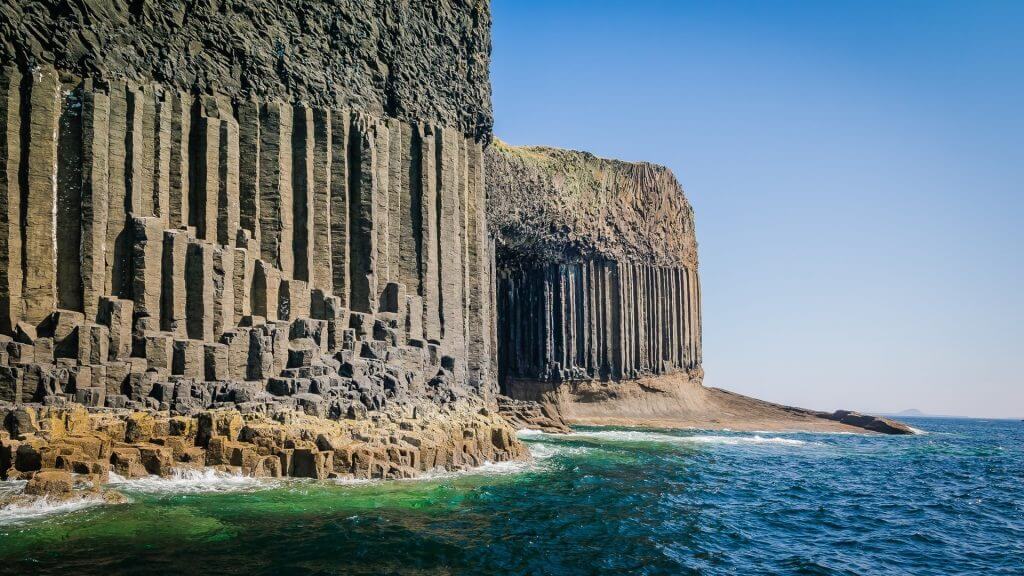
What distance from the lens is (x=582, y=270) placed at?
212ft

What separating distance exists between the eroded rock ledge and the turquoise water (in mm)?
928

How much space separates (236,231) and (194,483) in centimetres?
1088

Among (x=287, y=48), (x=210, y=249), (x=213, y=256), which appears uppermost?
(x=287, y=48)

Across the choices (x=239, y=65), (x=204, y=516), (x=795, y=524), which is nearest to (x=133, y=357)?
(x=204, y=516)

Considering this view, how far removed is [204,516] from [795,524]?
14.9 meters

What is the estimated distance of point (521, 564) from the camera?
16.2m

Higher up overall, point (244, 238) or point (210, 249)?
point (244, 238)

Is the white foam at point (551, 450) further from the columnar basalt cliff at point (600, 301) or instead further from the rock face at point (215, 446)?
the columnar basalt cliff at point (600, 301)

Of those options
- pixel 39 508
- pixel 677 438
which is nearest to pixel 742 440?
pixel 677 438

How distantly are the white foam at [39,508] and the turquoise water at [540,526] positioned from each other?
95 mm

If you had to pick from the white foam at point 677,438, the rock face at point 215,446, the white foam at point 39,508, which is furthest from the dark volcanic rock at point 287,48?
the white foam at point 677,438

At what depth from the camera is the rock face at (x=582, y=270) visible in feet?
198

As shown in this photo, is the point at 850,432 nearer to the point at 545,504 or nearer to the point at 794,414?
the point at 794,414

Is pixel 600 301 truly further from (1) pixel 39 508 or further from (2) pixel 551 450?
(1) pixel 39 508
